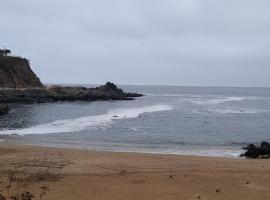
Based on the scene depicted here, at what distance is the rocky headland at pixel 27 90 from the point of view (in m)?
76.0

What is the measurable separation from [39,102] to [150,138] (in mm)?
44774

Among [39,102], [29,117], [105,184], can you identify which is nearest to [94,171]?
[105,184]

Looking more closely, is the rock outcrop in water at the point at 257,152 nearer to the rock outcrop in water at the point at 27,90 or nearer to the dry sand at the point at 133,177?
the dry sand at the point at 133,177

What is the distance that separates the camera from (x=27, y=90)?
82062mm

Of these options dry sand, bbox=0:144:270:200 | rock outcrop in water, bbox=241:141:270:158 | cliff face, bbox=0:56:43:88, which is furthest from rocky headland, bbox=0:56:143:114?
dry sand, bbox=0:144:270:200

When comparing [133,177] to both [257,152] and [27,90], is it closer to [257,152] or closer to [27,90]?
[257,152]

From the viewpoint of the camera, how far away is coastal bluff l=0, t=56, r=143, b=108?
76250 mm

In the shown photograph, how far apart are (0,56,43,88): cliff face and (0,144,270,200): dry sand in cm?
6699

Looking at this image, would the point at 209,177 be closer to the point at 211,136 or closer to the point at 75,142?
the point at 75,142

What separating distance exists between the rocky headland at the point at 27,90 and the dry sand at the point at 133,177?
56179 millimetres

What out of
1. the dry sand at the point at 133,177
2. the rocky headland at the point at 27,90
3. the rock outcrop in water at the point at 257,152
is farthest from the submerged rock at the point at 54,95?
the dry sand at the point at 133,177

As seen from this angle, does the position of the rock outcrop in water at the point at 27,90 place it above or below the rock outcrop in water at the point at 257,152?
above

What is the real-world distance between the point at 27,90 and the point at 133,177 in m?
70.0

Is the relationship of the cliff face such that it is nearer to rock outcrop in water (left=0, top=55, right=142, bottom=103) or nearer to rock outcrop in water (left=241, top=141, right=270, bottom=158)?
rock outcrop in water (left=0, top=55, right=142, bottom=103)
